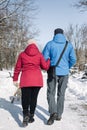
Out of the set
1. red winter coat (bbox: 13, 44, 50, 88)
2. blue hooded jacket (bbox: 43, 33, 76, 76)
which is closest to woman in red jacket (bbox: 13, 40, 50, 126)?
red winter coat (bbox: 13, 44, 50, 88)

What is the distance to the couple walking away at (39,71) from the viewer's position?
7.12 meters

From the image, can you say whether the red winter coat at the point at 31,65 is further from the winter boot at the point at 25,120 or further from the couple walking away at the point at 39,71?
the winter boot at the point at 25,120

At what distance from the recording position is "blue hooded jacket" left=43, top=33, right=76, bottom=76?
293 inches

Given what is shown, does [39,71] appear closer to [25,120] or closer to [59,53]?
[59,53]

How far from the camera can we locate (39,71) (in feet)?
23.8

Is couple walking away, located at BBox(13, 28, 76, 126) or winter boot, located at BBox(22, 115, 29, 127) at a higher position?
couple walking away, located at BBox(13, 28, 76, 126)

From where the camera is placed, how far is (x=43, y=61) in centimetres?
718

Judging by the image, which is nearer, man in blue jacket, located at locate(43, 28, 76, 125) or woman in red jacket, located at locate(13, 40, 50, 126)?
woman in red jacket, located at locate(13, 40, 50, 126)

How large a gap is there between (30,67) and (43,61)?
303 mm

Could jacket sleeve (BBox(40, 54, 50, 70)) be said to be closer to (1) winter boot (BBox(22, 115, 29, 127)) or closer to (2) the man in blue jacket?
(2) the man in blue jacket

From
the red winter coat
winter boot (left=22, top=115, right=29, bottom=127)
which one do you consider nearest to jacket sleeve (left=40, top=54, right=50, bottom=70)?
the red winter coat

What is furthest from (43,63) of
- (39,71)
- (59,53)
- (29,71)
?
(59,53)

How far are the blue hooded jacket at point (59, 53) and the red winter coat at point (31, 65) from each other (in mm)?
291

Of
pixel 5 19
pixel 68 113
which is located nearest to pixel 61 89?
pixel 68 113
